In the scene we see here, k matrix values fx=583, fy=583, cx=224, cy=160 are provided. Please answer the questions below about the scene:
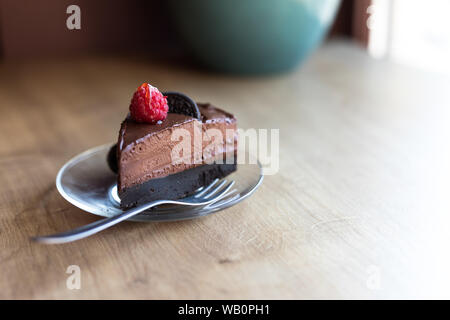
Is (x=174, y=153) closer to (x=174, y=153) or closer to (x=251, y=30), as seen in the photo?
(x=174, y=153)

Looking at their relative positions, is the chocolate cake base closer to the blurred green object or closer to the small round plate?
the small round plate

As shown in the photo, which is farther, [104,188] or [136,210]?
[104,188]

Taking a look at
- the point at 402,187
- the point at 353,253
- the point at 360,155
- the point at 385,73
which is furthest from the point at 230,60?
the point at 353,253
